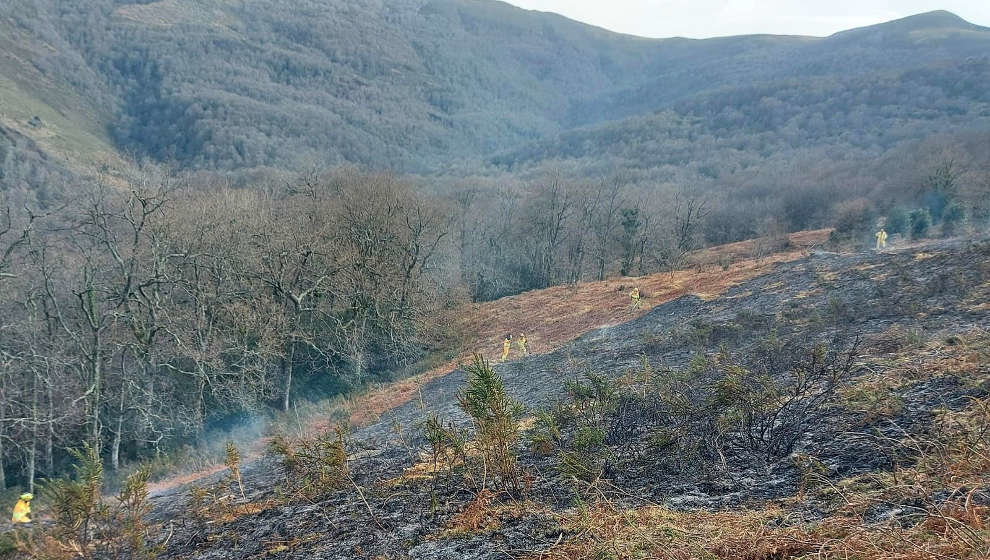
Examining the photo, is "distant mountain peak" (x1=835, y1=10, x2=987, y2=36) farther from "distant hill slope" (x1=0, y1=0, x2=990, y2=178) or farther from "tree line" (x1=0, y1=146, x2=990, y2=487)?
"tree line" (x1=0, y1=146, x2=990, y2=487)

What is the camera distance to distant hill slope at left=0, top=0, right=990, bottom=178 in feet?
277

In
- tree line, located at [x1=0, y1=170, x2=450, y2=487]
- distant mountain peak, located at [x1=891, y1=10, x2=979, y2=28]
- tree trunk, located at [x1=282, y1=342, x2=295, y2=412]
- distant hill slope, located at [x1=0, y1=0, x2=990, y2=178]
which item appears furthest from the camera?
distant mountain peak, located at [x1=891, y1=10, x2=979, y2=28]

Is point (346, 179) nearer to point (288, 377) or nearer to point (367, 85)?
point (288, 377)

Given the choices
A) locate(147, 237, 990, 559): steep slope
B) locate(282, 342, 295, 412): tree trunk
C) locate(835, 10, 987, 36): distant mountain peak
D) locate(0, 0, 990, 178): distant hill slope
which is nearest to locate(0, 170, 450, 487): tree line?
locate(282, 342, 295, 412): tree trunk

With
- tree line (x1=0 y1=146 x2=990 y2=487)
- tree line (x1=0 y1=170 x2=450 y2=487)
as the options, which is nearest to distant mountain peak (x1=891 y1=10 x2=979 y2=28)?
tree line (x1=0 y1=146 x2=990 y2=487)

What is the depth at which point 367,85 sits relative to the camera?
131125 millimetres

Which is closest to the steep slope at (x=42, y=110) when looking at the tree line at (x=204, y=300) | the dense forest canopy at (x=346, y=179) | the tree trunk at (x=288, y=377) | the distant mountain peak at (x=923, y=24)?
the dense forest canopy at (x=346, y=179)

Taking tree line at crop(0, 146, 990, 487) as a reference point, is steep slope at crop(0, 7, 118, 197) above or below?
above

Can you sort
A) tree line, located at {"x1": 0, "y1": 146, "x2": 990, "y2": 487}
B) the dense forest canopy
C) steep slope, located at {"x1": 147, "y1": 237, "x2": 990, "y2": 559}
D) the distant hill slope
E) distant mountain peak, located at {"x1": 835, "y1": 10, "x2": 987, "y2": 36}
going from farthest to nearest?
distant mountain peak, located at {"x1": 835, "y1": 10, "x2": 987, "y2": 36} < the distant hill slope < the dense forest canopy < tree line, located at {"x1": 0, "y1": 146, "x2": 990, "y2": 487} < steep slope, located at {"x1": 147, "y1": 237, "x2": 990, "y2": 559}

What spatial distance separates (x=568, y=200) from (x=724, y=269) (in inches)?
1029

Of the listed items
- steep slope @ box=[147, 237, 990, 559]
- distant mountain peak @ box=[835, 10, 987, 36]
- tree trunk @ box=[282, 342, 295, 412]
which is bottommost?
tree trunk @ box=[282, 342, 295, 412]

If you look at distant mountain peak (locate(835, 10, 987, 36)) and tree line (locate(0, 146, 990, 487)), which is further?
distant mountain peak (locate(835, 10, 987, 36))

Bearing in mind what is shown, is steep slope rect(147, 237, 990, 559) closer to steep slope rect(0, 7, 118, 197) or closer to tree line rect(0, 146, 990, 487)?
tree line rect(0, 146, 990, 487)

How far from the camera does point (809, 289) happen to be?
46.2 ft
